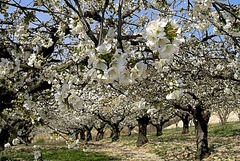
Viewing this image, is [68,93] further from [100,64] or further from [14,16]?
[14,16]

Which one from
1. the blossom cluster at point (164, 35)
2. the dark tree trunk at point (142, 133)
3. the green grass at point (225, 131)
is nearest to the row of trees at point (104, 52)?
the blossom cluster at point (164, 35)

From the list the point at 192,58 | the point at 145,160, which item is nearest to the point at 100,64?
the point at 192,58

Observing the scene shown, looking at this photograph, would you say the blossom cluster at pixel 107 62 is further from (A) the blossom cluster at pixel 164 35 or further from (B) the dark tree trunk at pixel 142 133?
(B) the dark tree trunk at pixel 142 133

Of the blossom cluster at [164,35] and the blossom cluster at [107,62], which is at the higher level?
the blossom cluster at [164,35]

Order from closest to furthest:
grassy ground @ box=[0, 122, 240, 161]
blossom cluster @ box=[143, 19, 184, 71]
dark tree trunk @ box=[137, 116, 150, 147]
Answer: blossom cluster @ box=[143, 19, 184, 71] < grassy ground @ box=[0, 122, 240, 161] < dark tree trunk @ box=[137, 116, 150, 147]

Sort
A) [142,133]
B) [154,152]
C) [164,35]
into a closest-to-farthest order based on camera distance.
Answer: [164,35] < [154,152] < [142,133]

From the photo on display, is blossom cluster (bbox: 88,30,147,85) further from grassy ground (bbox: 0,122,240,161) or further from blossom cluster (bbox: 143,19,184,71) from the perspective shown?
grassy ground (bbox: 0,122,240,161)

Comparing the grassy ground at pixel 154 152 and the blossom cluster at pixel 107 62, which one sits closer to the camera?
the blossom cluster at pixel 107 62

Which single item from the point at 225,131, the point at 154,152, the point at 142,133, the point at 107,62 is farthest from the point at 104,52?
the point at 225,131

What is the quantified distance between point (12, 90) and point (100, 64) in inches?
121

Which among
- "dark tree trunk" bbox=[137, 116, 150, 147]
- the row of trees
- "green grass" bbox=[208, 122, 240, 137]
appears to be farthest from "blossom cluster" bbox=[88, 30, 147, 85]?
"green grass" bbox=[208, 122, 240, 137]

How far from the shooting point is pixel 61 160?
→ 10070mm

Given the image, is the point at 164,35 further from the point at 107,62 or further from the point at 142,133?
the point at 142,133

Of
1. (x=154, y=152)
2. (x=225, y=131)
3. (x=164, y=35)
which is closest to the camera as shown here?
(x=164, y=35)
